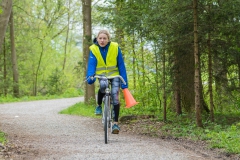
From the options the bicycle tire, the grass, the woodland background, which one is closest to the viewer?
the bicycle tire

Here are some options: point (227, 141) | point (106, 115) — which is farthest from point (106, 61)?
point (227, 141)

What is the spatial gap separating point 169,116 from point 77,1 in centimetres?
2459

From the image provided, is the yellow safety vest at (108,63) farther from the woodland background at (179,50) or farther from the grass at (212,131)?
the grass at (212,131)

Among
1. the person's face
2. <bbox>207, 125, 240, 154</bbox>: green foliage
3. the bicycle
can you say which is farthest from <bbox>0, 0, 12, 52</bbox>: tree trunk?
<bbox>207, 125, 240, 154</bbox>: green foliage

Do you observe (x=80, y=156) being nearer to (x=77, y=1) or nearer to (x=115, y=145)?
(x=115, y=145)

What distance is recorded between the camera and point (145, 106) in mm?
16594

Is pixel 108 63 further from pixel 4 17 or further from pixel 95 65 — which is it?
pixel 4 17

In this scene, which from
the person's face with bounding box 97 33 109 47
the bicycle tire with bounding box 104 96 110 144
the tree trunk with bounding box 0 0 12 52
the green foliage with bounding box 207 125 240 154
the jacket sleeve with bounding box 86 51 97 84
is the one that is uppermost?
the tree trunk with bounding box 0 0 12 52

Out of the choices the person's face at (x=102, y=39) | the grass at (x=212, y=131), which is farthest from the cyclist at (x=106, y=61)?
the grass at (x=212, y=131)

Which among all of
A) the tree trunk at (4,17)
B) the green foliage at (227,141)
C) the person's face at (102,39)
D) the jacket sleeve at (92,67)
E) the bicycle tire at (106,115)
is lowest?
the green foliage at (227,141)

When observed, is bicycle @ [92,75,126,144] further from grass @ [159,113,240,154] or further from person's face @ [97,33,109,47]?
grass @ [159,113,240,154]

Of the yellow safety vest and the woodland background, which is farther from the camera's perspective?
the woodland background

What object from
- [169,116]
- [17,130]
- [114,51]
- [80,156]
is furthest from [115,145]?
[169,116]

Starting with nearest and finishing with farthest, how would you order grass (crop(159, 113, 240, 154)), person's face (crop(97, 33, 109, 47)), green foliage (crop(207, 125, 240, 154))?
green foliage (crop(207, 125, 240, 154))
person's face (crop(97, 33, 109, 47))
grass (crop(159, 113, 240, 154))
